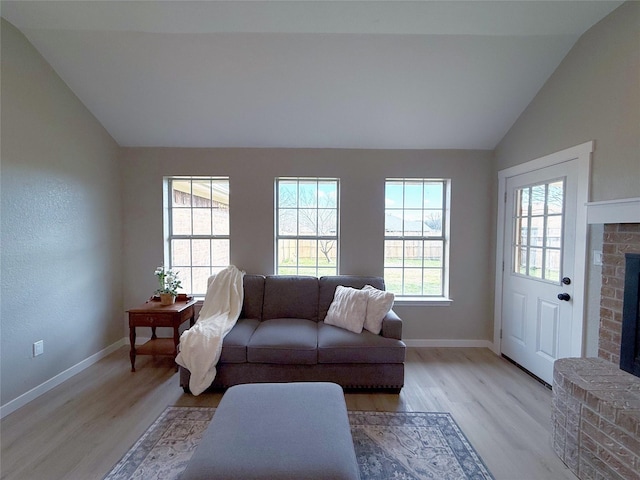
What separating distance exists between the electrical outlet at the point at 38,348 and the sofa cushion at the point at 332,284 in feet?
7.97

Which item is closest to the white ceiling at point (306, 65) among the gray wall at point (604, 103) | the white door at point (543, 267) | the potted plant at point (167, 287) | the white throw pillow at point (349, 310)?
the gray wall at point (604, 103)

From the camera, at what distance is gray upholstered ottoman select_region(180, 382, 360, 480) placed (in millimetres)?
1155

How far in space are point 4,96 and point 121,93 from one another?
0.84 metres

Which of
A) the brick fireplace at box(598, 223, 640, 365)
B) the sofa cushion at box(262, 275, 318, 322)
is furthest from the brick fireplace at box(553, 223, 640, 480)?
the sofa cushion at box(262, 275, 318, 322)

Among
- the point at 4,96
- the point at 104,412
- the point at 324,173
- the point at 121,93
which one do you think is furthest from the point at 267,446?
the point at 121,93

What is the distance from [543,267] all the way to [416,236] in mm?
1260

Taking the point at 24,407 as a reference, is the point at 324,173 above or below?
above

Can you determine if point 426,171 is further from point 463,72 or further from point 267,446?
point 267,446

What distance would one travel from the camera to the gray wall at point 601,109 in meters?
1.88

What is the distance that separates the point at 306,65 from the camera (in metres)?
2.48

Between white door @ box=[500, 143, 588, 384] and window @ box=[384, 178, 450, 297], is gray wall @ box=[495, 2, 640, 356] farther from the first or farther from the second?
window @ box=[384, 178, 450, 297]

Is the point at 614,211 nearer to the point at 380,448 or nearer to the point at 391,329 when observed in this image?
the point at 391,329

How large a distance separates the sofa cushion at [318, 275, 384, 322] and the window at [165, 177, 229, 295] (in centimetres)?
125

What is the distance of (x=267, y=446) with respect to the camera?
4.18ft
